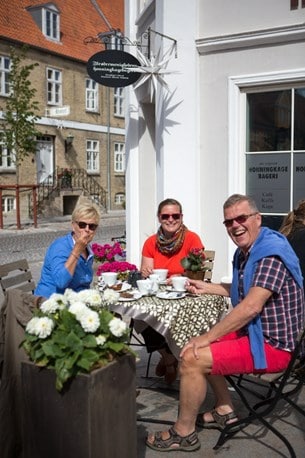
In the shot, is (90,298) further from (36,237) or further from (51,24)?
(51,24)

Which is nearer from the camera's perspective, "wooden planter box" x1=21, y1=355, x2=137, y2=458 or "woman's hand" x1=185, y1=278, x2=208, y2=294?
"wooden planter box" x1=21, y1=355, x2=137, y2=458

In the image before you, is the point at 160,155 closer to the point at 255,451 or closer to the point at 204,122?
the point at 204,122

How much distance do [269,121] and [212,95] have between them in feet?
2.65

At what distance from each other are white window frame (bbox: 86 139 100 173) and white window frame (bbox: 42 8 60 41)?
5588mm

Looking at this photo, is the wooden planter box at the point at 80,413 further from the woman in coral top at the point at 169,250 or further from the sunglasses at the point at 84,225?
the woman in coral top at the point at 169,250

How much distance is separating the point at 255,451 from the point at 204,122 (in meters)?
4.70

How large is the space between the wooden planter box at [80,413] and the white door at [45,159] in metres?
25.0

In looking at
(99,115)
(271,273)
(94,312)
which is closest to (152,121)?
(271,273)

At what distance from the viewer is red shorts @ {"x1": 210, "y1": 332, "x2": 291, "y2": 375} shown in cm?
324

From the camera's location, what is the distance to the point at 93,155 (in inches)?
1206

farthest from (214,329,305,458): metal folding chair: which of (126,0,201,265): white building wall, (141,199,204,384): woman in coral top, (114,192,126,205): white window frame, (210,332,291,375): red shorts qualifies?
(114,192,126,205): white window frame

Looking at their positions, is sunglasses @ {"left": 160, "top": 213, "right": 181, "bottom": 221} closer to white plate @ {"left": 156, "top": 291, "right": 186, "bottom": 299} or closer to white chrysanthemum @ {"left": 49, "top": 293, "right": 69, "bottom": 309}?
white plate @ {"left": 156, "top": 291, "right": 186, "bottom": 299}

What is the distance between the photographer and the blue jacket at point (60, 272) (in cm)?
393

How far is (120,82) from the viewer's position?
7.39 m
